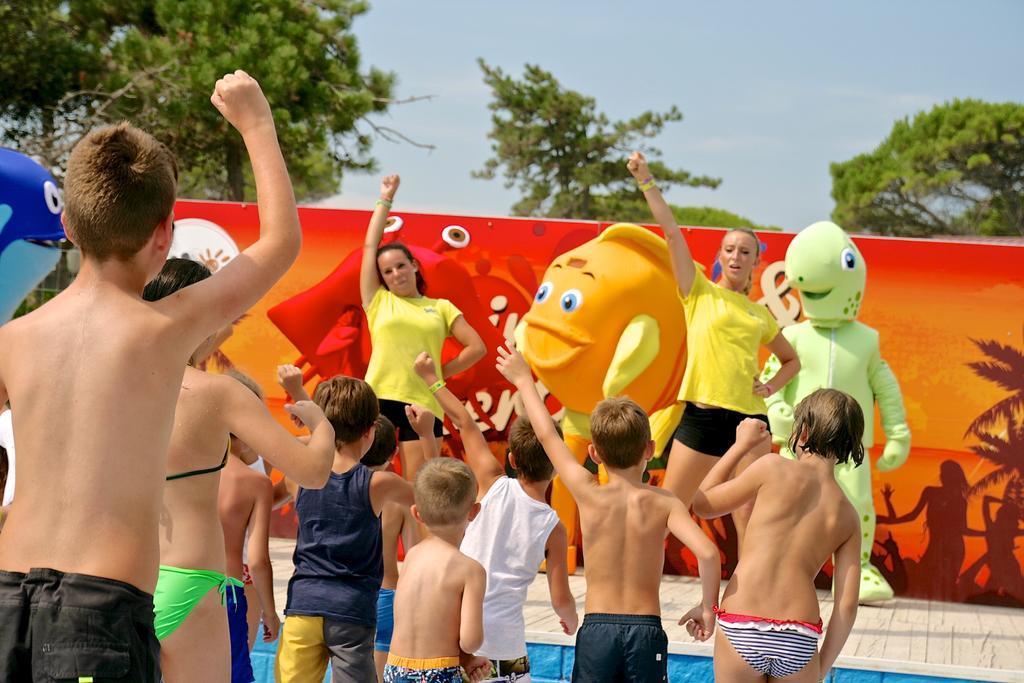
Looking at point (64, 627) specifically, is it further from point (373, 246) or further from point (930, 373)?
point (930, 373)

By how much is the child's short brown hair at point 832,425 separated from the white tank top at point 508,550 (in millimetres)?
899

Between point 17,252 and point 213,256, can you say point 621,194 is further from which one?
point 17,252

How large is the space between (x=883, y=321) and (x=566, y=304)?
6.85ft

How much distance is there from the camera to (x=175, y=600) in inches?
113

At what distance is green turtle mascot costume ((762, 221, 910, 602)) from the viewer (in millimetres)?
7219

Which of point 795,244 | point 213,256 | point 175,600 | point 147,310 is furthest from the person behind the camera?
point 213,256

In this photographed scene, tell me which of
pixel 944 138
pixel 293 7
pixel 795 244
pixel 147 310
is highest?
pixel 944 138

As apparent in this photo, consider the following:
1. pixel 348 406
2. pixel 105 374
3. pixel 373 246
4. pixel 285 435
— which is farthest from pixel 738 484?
pixel 373 246

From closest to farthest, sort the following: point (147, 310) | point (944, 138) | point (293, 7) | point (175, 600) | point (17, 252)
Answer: point (147, 310) → point (175, 600) → point (17, 252) → point (293, 7) → point (944, 138)

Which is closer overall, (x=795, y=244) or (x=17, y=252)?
(x=17, y=252)

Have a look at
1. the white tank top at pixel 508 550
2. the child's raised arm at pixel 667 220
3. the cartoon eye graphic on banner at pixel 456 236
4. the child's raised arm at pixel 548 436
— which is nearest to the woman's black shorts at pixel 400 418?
the cartoon eye graphic on banner at pixel 456 236

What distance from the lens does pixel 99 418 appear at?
82.7 inches

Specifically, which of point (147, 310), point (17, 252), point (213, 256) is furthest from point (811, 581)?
point (213, 256)

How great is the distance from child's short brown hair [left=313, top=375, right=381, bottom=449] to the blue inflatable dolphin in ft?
6.22
